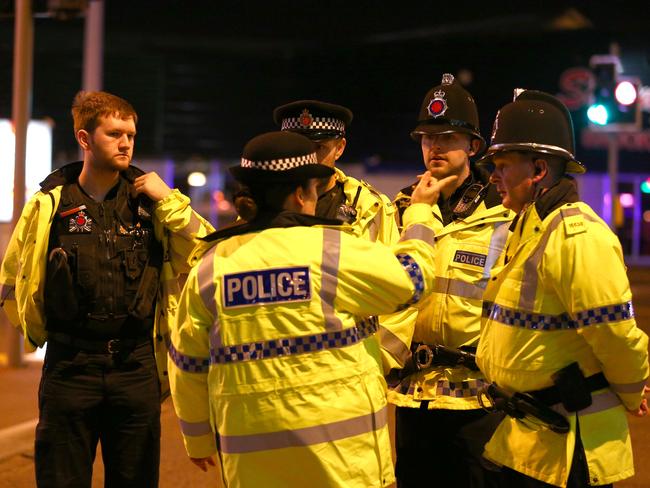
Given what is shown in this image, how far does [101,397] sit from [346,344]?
163cm

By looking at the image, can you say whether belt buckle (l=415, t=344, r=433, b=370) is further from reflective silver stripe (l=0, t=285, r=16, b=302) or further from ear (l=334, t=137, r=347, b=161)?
reflective silver stripe (l=0, t=285, r=16, b=302)

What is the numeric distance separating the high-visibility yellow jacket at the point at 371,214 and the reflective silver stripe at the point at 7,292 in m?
1.62

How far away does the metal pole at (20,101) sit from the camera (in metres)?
10.3

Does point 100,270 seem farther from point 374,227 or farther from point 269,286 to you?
point 269,286

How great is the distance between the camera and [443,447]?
4488 mm

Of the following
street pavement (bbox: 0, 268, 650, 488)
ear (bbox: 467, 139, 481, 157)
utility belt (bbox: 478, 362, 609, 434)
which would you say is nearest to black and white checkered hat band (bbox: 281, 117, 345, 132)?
ear (bbox: 467, 139, 481, 157)

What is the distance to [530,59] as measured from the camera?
114 ft

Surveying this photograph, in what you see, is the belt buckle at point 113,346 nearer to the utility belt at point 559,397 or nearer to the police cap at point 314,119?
the police cap at point 314,119

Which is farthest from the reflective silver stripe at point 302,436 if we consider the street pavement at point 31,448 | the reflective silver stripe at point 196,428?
the street pavement at point 31,448

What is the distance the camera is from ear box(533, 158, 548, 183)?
3699mm

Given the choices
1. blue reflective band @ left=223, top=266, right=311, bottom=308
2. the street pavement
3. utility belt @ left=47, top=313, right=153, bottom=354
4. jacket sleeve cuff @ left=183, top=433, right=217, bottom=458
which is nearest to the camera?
blue reflective band @ left=223, top=266, right=311, bottom=308

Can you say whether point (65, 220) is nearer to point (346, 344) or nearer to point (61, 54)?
point (346, 344)

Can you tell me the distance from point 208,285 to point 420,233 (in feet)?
2.57

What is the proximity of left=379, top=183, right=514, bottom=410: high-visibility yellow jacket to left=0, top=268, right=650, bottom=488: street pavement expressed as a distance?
2.35 meters
